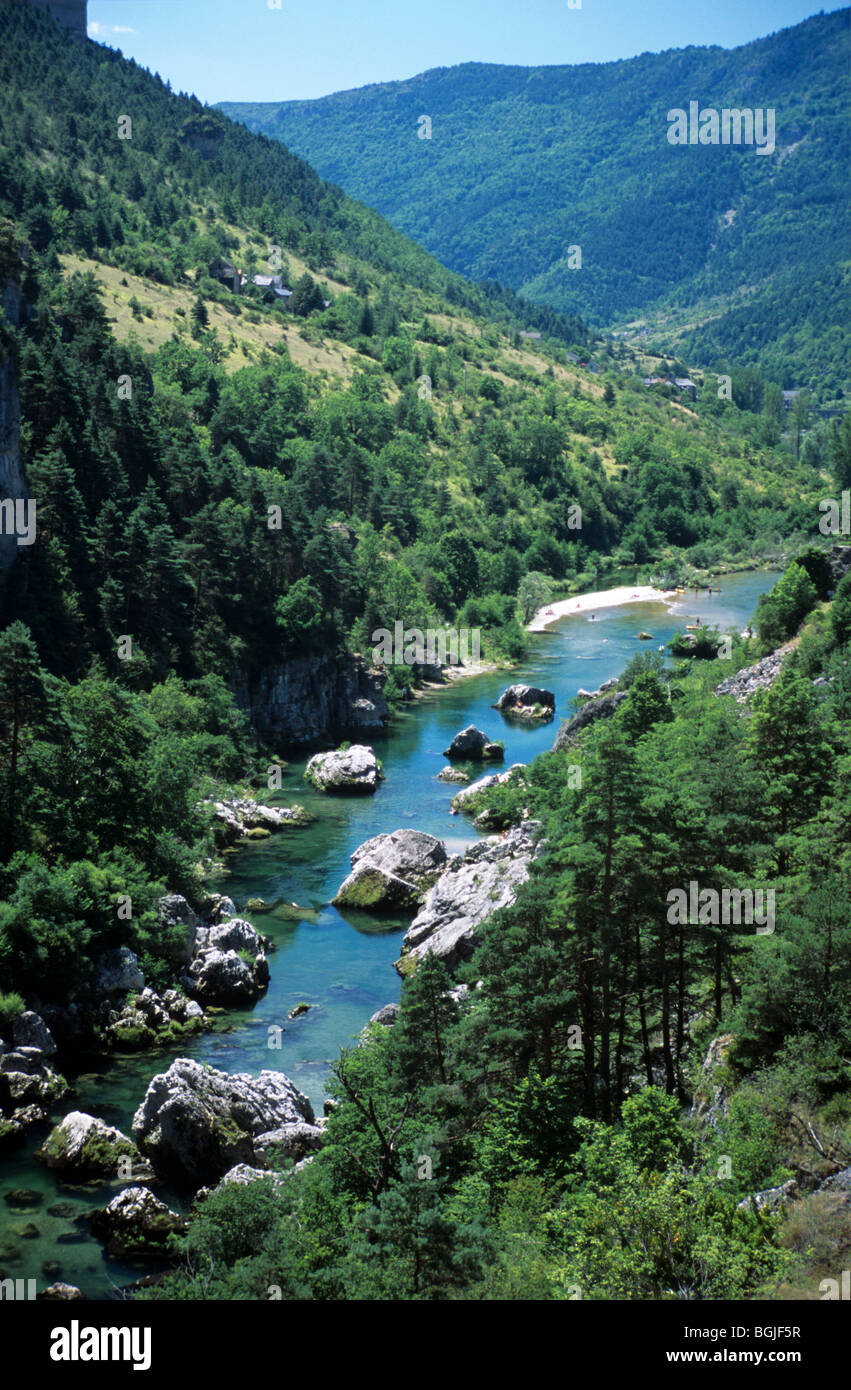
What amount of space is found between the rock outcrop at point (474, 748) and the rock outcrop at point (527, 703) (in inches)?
377

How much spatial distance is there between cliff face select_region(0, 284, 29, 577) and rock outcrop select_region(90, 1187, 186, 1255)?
3745 centimetres

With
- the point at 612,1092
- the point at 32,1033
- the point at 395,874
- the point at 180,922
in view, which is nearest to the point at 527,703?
the point at 395,874

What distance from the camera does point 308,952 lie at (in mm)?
48125

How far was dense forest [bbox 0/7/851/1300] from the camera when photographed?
22.9 m

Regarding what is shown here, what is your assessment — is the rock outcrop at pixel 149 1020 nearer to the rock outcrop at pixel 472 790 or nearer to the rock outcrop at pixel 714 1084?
the rock outcrop at pixel 714 1084

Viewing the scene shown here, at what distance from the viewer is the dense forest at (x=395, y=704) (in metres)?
22.9

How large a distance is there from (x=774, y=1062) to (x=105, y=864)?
89.8 ft

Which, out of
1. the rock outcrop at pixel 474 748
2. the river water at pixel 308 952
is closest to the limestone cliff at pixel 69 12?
the river water at pixel 308 952

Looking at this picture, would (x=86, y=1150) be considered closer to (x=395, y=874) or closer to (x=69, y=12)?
(x=395, y=874)

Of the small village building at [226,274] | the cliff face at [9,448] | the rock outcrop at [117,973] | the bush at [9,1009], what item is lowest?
the rock outcrop at [117,973]

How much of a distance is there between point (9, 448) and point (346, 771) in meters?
24.5

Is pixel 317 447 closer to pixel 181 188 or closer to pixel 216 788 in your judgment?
pixel 216 788

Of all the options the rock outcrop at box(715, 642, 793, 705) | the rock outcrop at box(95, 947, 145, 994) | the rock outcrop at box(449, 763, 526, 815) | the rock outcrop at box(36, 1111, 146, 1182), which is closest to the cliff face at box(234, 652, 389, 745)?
the rock outcrop at box(449, 763, 526, 815)
